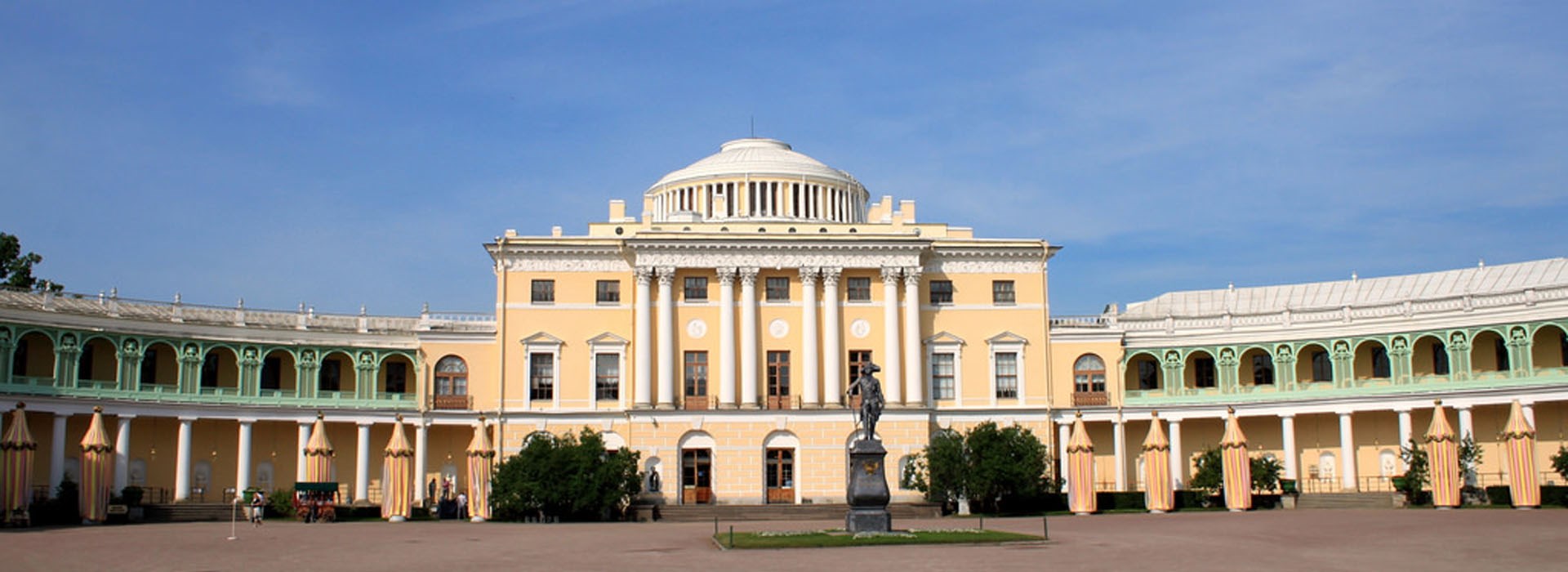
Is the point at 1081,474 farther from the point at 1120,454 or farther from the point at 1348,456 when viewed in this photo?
the point at 1348,456

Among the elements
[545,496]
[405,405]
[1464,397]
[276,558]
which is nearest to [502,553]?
[276,558]

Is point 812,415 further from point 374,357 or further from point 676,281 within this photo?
point 374,357

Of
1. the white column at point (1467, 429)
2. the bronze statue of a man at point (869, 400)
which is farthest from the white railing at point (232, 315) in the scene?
the white column at point (1467, 429)

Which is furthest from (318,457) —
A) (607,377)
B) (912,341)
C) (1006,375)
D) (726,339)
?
(1006,375)

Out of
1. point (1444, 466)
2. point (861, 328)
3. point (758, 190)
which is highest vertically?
point (758, 190)

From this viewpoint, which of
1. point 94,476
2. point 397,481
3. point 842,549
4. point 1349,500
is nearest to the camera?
point 842,549

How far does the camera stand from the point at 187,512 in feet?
170

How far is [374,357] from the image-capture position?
199 ft

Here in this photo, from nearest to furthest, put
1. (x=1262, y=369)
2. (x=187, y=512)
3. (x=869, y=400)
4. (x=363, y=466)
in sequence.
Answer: (x=869, y=400) → (x=187, y=512) → (x=363, y=466) → (x=1262, y=369)

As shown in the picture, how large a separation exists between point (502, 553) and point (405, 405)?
31.0m

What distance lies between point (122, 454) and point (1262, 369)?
46873 millimetres

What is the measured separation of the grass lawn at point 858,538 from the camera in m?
32.1

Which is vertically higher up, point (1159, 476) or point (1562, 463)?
point (1562, 463)

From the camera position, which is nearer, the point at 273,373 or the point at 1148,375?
the point at 273,373
